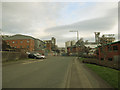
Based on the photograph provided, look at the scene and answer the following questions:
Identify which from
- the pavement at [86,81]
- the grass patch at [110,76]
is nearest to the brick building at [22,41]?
the grass patch at [110,76]

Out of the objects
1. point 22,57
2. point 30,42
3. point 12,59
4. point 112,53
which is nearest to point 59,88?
point 12,59

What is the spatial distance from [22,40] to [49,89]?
66.8m

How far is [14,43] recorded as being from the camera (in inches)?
2682

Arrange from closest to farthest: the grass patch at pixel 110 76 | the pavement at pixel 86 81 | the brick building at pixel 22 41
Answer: the pavement at pixel 86 81 → the grass patch at pixel 110 76 → the brick building at pixel 22 41

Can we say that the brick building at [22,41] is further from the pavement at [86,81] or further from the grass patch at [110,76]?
the pavement at [86,81]

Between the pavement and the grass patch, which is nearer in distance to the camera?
the pavement

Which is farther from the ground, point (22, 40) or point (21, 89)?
point (22, 40)

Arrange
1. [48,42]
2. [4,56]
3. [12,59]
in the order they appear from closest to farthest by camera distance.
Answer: [4,56]
[12,59]
[48,42]

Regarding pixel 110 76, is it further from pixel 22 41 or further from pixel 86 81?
pixel 22 41

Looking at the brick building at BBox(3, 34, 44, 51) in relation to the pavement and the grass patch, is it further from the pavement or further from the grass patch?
the pavement

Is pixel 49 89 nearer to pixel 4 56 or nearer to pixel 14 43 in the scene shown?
pixel 4 56

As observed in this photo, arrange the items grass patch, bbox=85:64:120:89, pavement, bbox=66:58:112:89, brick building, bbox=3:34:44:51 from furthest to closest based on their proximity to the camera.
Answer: brick building, bbox=3:34:44:51 < grass patch, bbox=85:64:120:89 < pavement, bbox=66:58:112:89

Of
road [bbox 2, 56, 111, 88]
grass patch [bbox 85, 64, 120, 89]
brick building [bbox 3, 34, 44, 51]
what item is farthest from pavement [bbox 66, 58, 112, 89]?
brick building [bbox 3, 34, 44, 51]

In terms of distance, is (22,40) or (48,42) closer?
(22,40)
